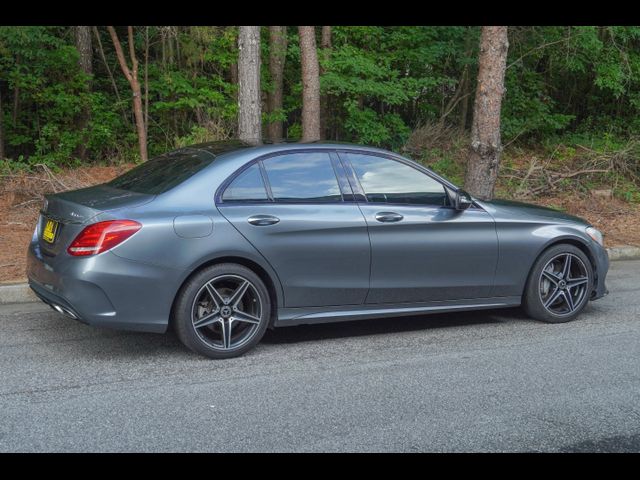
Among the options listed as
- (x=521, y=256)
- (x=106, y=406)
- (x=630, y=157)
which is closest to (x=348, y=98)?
(x=630, y=157)

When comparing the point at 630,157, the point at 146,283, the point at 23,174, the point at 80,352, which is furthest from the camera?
the point at 630,157

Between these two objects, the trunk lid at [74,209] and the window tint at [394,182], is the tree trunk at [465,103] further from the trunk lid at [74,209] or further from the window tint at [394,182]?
the trunk lid at [74,209]

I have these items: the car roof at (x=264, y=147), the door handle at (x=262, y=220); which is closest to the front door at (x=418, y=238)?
the car roof at (x=264, y=147)

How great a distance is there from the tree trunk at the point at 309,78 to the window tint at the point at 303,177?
7.93 meters

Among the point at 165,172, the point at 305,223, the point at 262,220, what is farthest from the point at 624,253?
the point at 165,172

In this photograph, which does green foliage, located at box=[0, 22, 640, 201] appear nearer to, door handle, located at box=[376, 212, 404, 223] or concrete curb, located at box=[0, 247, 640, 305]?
concrete curb, located at box=[0, 247, 640, 305]

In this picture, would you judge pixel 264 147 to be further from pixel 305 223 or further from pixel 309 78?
pixel 309 78

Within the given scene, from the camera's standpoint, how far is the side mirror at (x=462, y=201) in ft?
22.1

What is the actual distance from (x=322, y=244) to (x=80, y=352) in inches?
79.2

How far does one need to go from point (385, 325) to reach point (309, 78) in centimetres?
797

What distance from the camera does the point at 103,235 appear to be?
553cm

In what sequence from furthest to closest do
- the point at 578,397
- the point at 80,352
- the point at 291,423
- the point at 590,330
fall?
the point at 590,330
the point at 80,352
the point at 578,397
the point at 291,423

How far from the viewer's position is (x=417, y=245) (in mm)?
6531

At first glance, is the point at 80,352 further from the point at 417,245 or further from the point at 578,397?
the point at 578,397
